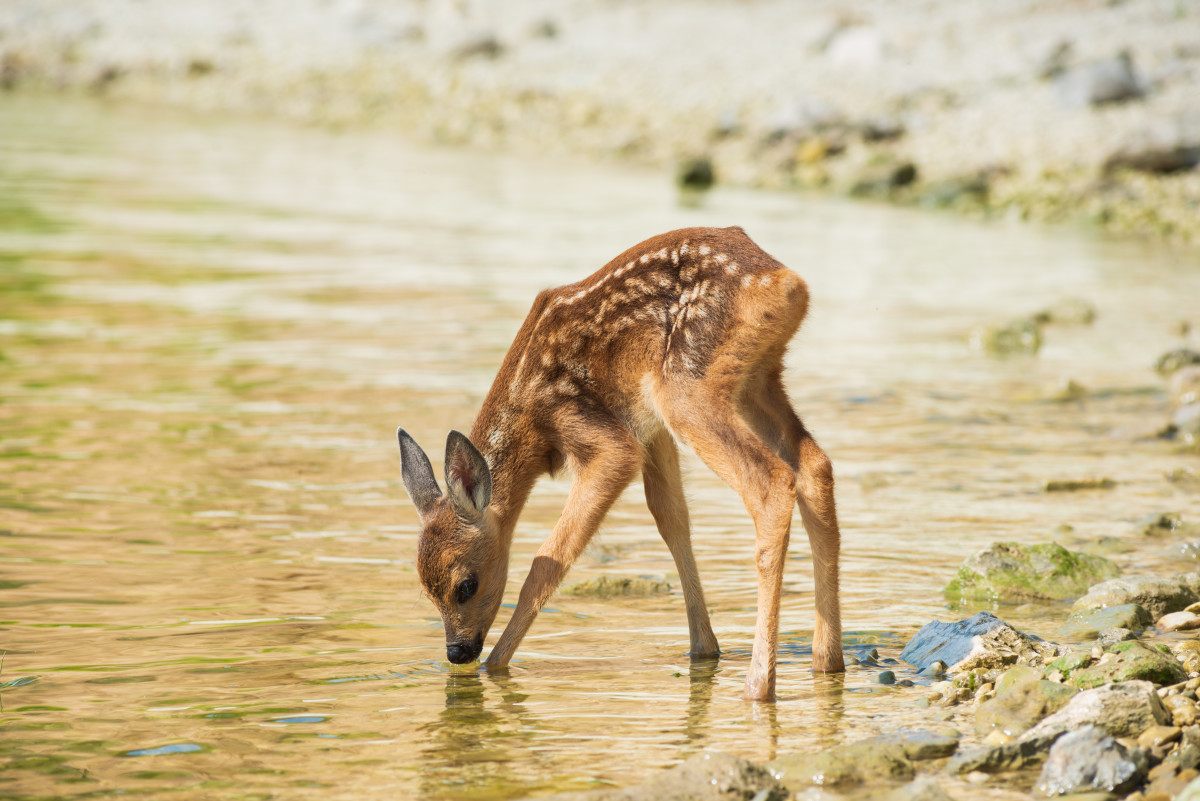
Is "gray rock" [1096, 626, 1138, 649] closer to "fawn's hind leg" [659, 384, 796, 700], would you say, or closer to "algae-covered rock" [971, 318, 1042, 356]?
"fawn's hind leg" [659, 384, 796, 700]

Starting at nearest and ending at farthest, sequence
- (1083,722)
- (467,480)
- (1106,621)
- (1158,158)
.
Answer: (1083,722)
(467,480)
(1106,621)
(1158,158)

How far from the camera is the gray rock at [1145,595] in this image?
6938 millimetres

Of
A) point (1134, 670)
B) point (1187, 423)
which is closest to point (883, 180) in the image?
point (1187, 423)

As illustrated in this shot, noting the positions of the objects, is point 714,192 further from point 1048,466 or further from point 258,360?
point 1048,466

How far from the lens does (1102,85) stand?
26.2m

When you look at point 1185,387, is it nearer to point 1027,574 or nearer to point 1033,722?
point 1027,574

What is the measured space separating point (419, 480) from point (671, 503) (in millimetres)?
1193

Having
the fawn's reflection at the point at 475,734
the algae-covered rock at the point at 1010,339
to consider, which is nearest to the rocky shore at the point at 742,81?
the algae-covered rock at the point at 1010,339

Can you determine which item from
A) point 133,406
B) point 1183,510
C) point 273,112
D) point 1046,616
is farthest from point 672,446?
point 273,112

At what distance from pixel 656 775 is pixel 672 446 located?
2283 millimetres

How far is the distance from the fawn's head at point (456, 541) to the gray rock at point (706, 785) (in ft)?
5.66

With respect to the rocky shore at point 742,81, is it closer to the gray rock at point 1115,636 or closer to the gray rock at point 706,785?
the gray rock at point 1115,636

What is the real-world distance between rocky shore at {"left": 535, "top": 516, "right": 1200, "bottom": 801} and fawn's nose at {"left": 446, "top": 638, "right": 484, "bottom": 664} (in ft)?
5.46

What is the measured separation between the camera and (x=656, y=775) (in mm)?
5121
